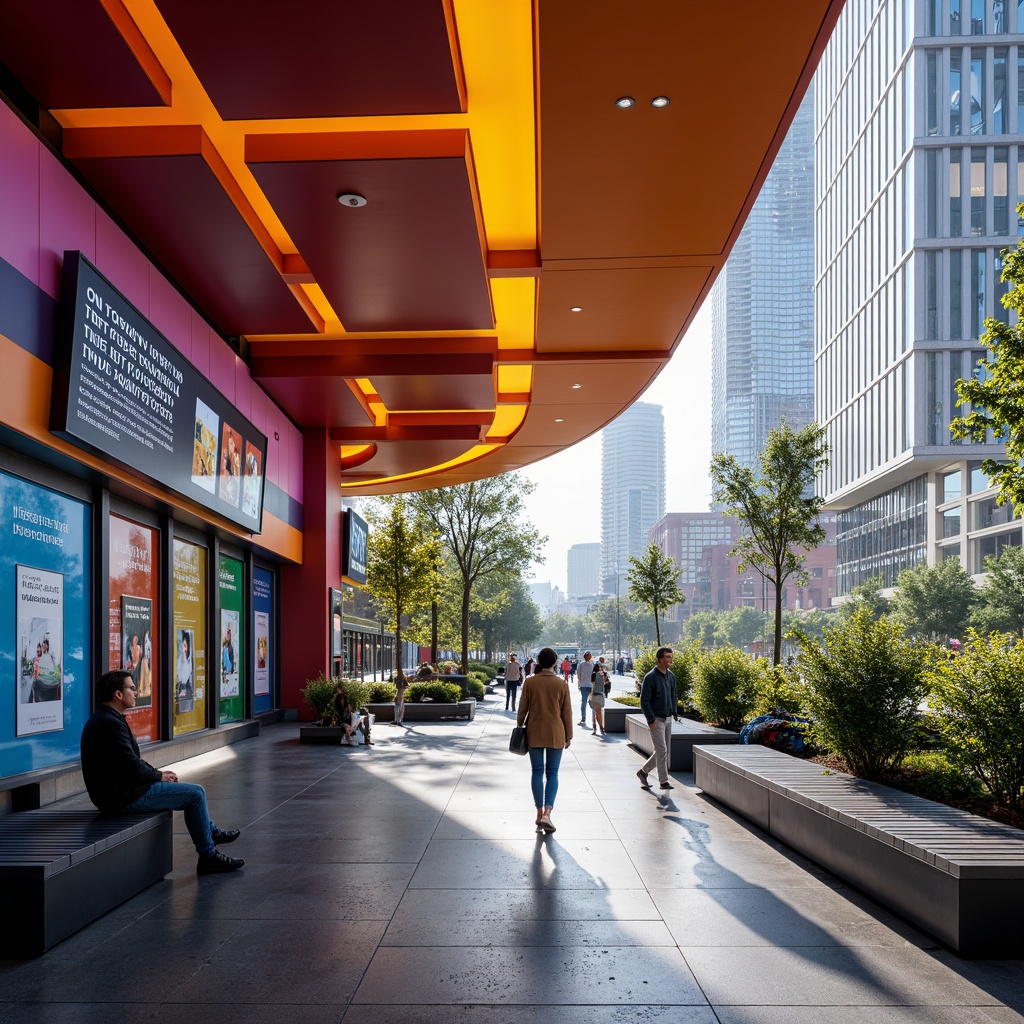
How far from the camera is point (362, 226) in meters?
11.5

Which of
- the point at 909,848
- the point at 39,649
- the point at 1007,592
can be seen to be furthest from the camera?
the point at 1007,592

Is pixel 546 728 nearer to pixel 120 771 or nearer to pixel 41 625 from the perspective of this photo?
pixel 120 771

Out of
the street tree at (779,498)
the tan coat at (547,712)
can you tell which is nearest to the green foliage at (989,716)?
the tan coat at (547,712)

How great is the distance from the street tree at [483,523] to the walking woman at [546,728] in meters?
30.5

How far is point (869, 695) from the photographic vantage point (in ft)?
28.7

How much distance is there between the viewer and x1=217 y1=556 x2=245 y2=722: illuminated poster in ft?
60.2

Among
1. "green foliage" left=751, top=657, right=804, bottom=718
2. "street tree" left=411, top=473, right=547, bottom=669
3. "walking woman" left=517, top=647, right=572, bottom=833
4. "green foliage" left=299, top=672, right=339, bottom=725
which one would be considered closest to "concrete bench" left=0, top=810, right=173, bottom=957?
"walking woman" left=517, top=647, right=572, bottom=833

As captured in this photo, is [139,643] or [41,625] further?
[139,643]

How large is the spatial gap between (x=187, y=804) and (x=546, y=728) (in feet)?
11.6

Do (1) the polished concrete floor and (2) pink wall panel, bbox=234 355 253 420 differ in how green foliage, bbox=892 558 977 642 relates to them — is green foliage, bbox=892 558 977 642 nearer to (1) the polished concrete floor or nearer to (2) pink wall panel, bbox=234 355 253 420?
(2) pink wall panel, bbox=234 355 253 420

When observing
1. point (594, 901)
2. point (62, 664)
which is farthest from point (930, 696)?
point (62, 664)

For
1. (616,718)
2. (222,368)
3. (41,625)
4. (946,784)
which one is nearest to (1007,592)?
(616,718)

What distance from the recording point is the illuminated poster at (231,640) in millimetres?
18344

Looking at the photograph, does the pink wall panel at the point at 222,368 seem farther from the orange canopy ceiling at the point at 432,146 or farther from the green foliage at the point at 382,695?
the green foliage at the point at 382,695
